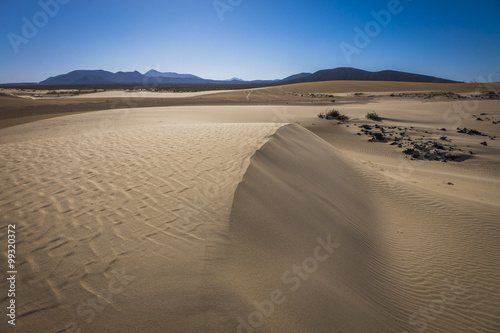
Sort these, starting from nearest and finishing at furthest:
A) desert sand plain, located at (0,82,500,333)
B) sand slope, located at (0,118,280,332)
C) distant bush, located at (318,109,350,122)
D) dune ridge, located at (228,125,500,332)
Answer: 1. sand slope, located at (0,118,280,332)
2. desert sand plain, located at (0,82,500,333)
3. dune ridge, located at (228,125,500,332)
4. distant bush, located at (318,109,350,122)

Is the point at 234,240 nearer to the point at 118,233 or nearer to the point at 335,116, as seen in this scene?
the point at 118,233

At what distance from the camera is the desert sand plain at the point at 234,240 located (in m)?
2.41

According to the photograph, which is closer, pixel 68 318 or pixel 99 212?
pixel 68 318

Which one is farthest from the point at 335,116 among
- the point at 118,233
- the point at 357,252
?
the point at 118,233

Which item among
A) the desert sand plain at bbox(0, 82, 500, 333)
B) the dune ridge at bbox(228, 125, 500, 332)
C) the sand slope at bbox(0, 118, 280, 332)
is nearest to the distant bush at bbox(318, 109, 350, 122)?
the desert sand plain at bbox(0, 82, 500, 333)

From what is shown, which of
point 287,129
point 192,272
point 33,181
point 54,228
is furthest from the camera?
point 287,129

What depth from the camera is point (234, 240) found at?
10.7ft

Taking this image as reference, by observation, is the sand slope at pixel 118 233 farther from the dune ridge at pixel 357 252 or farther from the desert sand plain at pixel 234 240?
the dune ridge at pixel 357 252

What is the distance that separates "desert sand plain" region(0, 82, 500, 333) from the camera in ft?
7.91

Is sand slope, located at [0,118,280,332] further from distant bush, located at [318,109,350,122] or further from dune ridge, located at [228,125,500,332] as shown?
distant bush, located at [318,109,350,122]

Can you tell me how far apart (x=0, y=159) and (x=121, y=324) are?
20.0 ft

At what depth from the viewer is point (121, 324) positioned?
2.18 m

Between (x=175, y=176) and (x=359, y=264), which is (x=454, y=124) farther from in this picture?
(x=175, y=176)

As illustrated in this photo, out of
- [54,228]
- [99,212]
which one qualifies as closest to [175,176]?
[99,212]
